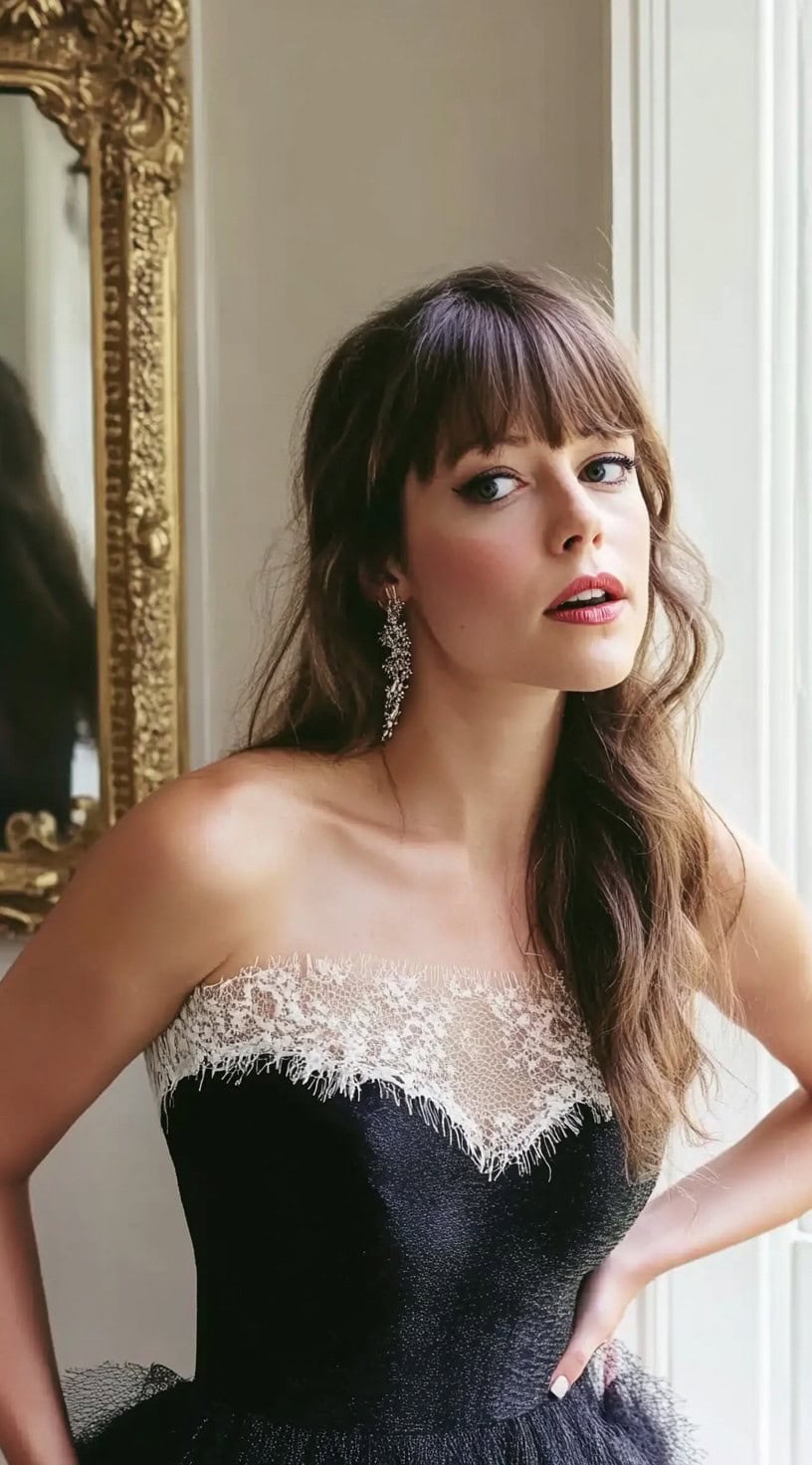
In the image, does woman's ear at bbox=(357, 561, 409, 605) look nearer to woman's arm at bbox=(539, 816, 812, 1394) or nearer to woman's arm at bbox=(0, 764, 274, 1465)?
woman's arm at bbox=(0, 764, 274, 1465)

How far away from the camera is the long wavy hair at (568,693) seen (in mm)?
903

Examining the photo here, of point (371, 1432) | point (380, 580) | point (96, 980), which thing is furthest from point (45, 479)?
point (371, 1432)

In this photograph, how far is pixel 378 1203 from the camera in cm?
91

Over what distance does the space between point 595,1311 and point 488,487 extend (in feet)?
2.15

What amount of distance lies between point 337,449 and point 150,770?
19.6 inches

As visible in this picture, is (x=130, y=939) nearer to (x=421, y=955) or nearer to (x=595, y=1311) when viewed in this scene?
(x=421, y=955)

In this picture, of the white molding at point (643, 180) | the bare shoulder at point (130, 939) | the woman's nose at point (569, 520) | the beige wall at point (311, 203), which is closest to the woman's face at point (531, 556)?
the woman's nose at point (569, 520)

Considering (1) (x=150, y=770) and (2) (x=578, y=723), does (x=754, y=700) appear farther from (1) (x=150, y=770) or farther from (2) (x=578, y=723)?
(1) (x=150, y=770)

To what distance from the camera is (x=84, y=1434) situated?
106cm

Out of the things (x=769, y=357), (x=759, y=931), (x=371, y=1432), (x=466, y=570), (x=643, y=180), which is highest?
(x=643, y=180)

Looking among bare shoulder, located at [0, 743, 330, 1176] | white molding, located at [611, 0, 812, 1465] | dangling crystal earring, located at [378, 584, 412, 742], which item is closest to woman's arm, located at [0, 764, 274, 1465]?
bare shoulder, located at [0, 743, 330, 1176]

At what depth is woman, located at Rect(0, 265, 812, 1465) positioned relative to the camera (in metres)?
0.90

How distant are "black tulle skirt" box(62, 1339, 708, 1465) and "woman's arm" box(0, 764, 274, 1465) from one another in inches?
2.9

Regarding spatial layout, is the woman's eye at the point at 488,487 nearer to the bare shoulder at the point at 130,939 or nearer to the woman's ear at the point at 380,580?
the woman's ear at the point at 380,580
